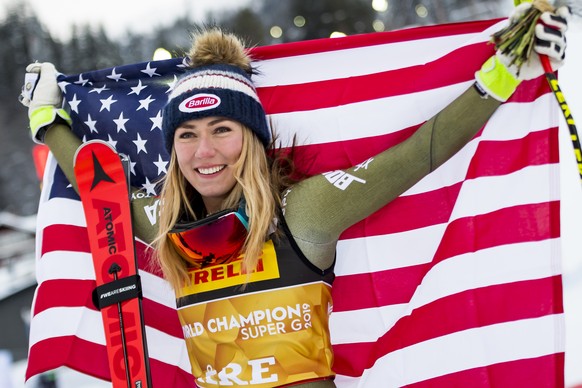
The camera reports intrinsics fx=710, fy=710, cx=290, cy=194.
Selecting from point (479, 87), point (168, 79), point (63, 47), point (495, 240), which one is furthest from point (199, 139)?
point (63, 47)

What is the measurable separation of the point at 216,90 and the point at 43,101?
3.33ft

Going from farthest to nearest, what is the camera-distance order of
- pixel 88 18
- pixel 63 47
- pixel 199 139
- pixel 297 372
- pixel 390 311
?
pixel 88 18, pixel 63 47, pixel 390 311, pixel 199 139, pixel 297 372

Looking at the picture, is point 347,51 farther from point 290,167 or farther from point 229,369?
point 229,369

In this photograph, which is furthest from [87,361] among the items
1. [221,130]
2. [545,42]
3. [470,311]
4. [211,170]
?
[545,42]

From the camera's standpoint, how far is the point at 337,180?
101 inches

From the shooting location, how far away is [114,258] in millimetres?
2982

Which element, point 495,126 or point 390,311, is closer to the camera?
point 495,126

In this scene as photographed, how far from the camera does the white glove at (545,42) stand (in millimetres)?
2346

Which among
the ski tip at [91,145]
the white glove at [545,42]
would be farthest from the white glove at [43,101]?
the white glove at [545,42]

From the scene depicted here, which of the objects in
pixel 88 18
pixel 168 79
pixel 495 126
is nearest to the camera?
pixel 495 126

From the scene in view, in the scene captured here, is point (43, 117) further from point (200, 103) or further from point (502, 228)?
point (502, 228)

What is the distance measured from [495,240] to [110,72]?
73.8 inches

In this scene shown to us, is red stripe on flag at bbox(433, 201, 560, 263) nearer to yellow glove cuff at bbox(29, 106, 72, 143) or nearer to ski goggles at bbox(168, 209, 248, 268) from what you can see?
ski goggles at bbox(168, 209, 248, 268)

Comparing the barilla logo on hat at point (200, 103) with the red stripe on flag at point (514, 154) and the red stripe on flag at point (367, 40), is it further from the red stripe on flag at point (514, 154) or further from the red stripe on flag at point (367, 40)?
the red stripe on flag at point (514, 154)
